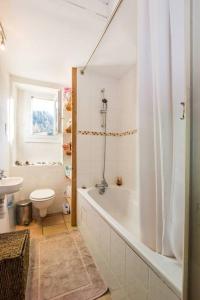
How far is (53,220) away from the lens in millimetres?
2396

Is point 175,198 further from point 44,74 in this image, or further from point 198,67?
point 44,74

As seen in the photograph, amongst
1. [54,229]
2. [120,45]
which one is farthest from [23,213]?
[120,45]

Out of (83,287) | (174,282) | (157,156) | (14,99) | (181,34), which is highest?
(14,99)

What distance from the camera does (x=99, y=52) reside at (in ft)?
6.13

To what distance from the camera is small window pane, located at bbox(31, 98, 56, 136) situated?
298 cm

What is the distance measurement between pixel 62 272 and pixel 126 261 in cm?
76

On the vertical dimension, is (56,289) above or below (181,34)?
below

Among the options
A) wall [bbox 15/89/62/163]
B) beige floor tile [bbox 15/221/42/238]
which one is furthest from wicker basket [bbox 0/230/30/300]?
wall [bbox 15/89/62/163]

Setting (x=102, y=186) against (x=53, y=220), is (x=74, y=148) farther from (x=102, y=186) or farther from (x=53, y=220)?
(x=53, y=220)

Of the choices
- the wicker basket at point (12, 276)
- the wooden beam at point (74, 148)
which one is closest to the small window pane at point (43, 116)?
the wooden beam at point (74, 148)

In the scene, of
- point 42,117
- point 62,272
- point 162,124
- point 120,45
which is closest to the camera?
point 162,124

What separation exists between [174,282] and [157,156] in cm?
57

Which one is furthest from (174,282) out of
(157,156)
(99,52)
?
(99,52)

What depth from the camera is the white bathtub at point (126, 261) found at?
70 cm
